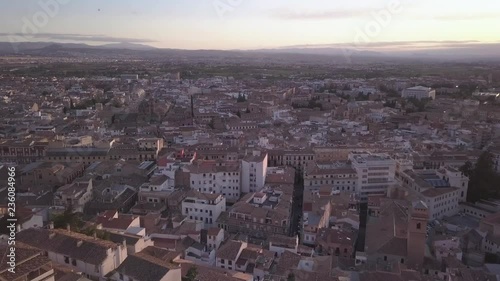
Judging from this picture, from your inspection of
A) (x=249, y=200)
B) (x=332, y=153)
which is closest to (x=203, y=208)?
(x=249, y=200)

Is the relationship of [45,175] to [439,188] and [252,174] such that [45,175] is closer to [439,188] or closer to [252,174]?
[252,174]

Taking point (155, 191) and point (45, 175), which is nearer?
point (155, 191)

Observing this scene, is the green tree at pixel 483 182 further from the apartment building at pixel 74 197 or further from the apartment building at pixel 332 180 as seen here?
the apartment building at pixel 74 197

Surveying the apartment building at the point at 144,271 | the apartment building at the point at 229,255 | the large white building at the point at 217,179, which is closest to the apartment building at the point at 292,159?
the large white building at the point at 217,179

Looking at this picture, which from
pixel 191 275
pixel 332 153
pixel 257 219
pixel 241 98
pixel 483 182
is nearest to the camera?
pixel 191 275

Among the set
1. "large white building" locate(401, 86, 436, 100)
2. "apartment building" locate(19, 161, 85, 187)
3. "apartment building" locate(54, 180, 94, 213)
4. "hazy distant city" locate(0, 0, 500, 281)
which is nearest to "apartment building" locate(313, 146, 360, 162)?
"hazy distant city" locate(0, 0, 500, 281)

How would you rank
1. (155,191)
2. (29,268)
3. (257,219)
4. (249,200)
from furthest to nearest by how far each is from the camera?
(155,191)
(249,200)
(257,219)
(29,268)

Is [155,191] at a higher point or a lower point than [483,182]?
lower

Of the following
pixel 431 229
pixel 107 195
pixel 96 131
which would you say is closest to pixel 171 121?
pixel 96 131
